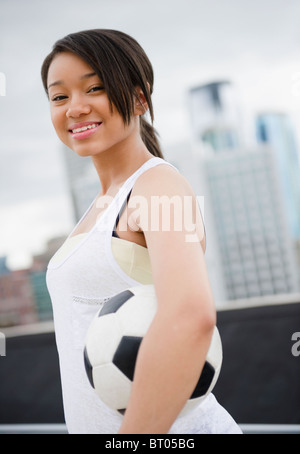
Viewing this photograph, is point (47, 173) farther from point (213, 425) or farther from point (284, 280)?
point (213, 425)

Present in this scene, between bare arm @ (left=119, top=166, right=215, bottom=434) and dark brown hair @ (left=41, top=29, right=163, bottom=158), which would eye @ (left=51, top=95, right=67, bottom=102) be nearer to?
dark brown hair @ (left=41, top=29, right=163, bottom=158)

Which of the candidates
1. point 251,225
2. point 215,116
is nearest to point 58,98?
point 251,225

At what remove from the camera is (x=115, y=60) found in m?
0.66

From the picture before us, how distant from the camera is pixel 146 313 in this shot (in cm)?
57

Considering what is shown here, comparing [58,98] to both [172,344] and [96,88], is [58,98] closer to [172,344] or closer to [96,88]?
[96,88]

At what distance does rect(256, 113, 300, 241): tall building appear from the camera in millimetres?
82600

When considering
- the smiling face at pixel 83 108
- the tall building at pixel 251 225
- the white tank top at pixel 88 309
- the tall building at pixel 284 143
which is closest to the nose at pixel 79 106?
the smiling face at pixel 83 108

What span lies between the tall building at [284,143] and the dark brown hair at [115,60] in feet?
266

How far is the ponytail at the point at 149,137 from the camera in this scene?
0.90 m

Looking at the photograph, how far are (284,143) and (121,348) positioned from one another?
91.9m

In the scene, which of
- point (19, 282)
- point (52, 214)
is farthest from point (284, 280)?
point (19, 282)

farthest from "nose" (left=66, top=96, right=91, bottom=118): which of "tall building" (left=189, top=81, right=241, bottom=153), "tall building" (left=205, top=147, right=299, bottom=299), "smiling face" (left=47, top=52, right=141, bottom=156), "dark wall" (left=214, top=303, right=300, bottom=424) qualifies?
"tall building" (left=189, top=81, right=241, bottom=153)

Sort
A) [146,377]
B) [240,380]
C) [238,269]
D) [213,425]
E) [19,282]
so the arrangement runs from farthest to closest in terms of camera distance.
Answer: [19,282], [238,269], [240,380], [213,425], [146,377]
